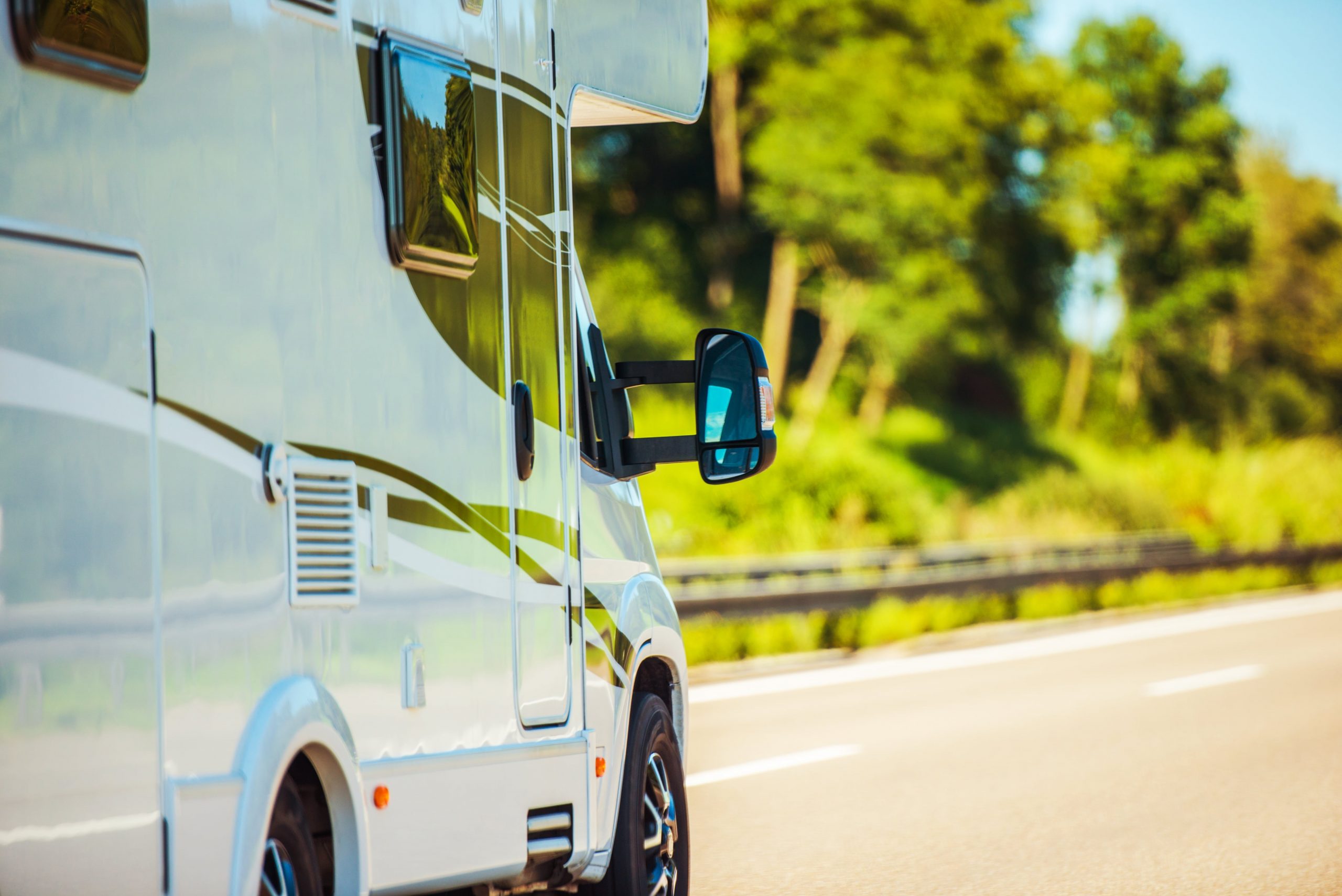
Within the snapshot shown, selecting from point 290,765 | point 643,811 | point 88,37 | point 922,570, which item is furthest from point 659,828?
point 922,570

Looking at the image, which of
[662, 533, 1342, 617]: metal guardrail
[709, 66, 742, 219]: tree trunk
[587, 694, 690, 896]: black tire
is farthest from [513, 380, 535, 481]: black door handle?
[709, 66, 742, 219]: tree trunk

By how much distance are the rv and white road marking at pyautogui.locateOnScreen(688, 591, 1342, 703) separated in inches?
323

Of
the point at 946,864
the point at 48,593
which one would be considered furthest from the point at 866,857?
the point at 48,593

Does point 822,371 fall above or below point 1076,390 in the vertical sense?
below

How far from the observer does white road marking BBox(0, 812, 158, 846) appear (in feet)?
9.22

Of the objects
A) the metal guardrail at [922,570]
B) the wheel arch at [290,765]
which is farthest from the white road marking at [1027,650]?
the wheel arch at [290,765]

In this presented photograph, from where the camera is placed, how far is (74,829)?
2.92 metres

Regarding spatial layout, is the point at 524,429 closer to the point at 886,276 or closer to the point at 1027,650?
the point at 1027,650

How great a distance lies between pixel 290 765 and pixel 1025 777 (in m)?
6.64

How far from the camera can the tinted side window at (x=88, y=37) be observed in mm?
2961

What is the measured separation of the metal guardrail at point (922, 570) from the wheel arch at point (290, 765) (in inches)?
413

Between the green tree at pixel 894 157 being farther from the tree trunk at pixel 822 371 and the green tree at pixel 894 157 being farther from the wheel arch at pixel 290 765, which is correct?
the wheel arch at pixel 290 765

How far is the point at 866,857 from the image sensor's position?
24.6 feet

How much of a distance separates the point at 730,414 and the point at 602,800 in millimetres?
1183
